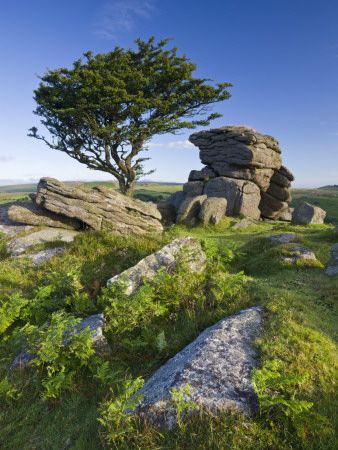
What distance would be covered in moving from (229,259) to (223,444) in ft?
29.8

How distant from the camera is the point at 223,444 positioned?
10.3ft

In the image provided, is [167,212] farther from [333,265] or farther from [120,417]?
[120,417]

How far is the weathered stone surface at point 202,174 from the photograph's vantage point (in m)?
34.6

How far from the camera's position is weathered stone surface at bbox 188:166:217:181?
3456 centimetres

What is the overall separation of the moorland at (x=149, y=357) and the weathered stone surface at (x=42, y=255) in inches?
26.0

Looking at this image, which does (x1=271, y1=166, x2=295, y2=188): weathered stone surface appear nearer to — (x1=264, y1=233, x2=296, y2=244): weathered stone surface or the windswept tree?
the windswept tree

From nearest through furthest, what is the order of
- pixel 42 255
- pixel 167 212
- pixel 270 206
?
1. pixel 42 255
2. pixel 167 212
3. pixel 270 206

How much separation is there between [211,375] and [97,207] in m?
15.6

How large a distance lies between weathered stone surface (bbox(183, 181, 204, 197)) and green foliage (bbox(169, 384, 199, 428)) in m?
30.7

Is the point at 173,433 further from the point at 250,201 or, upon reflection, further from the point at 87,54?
the point at 87,54

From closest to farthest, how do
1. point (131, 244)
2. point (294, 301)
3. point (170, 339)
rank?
1. point (170, 339)
2. point (294, 301)
3. point (131, 244)

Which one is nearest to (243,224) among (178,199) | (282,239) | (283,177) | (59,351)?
(178,199)

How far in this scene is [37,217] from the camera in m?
17.2

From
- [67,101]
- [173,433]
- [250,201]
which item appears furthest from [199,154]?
[173,433]
